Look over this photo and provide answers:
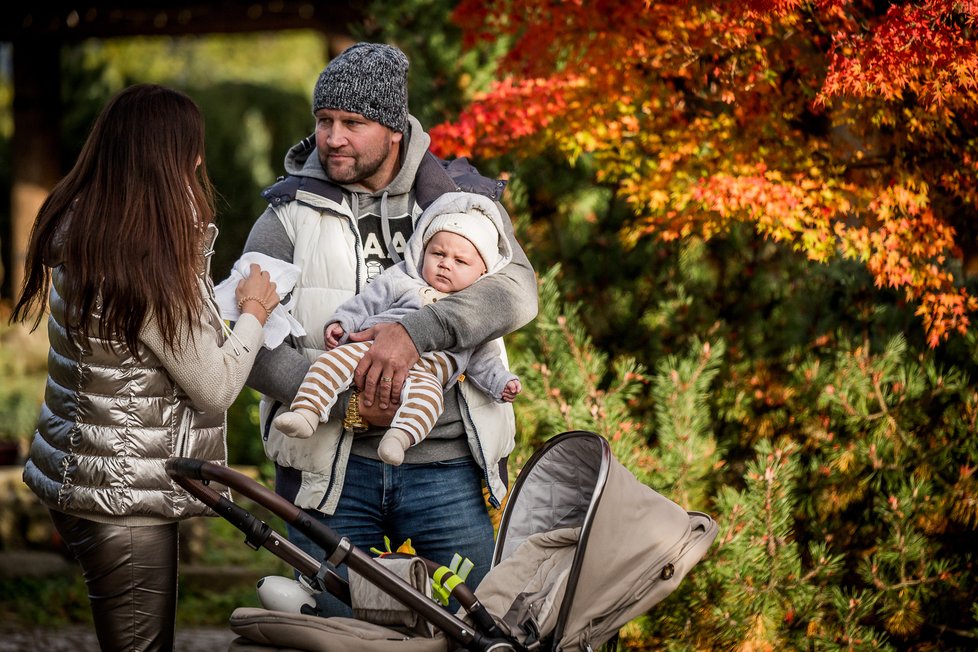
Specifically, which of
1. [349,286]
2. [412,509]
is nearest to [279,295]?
[349,286]

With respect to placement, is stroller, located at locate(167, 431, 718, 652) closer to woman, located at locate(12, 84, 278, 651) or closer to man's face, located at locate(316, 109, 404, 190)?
woman, located at locate(12, 84, 278, 651)

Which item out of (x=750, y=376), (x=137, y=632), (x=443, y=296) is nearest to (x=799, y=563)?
(x=750, y=376)

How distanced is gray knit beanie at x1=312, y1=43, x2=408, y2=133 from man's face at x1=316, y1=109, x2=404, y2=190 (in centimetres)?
2

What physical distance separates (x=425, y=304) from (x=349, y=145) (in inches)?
16.5

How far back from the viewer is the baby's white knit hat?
100 inches

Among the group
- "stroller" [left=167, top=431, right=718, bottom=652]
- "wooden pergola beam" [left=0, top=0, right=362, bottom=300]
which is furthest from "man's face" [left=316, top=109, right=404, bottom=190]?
"wooden pergola beam" [left=0, top=0, right=362, bottom=300]

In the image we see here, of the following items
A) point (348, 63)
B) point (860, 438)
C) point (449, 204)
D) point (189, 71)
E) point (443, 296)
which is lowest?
point (189, 71)

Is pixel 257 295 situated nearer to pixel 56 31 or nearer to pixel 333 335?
pixel 333 335

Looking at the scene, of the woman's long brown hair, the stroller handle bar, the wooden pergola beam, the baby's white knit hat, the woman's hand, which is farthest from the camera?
the wooden pergola beam

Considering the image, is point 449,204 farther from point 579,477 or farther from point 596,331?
point 596,331

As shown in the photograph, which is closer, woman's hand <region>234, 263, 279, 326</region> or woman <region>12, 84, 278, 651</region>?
woman <region>12, 84, 278, 651</region>

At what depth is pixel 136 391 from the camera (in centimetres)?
239

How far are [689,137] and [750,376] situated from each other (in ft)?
3.74

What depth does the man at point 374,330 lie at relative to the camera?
2469mm
